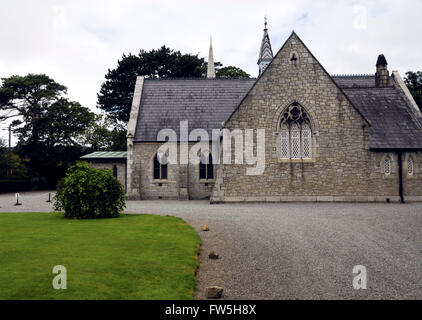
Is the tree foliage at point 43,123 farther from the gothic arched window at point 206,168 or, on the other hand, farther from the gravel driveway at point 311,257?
the gravel driveway at point 311,257

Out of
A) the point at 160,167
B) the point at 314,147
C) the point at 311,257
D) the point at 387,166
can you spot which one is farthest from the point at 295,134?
the point at 311,257

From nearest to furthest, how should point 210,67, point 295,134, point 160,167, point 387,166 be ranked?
point 387,166
point 295,134
point 160,167
point 210,67

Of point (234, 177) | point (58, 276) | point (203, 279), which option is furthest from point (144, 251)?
point (234, 177)

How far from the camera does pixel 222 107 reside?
29.4 metres

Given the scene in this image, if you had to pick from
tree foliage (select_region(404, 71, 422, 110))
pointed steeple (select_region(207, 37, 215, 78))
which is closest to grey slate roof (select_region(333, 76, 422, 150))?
tree foliage (select_region(404, 71, 422, 110))

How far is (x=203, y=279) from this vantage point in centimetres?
670

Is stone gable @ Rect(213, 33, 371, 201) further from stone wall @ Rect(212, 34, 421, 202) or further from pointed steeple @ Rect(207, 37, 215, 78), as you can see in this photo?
pointed steeple @ Rect(207, 37, 215, 78)

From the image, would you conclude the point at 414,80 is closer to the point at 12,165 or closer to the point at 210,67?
the point at 210,67

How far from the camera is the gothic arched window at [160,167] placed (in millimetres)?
27125

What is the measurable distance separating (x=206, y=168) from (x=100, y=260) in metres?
20.0

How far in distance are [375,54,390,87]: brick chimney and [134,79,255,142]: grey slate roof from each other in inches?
454

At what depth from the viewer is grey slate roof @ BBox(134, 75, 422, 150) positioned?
23750mm

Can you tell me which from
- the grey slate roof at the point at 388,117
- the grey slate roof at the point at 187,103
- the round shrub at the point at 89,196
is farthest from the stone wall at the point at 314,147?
the round shrub at the point at 89,196

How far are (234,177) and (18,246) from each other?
49.7ft
